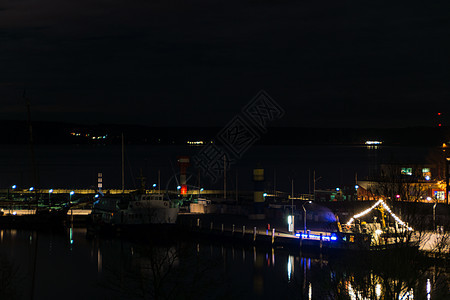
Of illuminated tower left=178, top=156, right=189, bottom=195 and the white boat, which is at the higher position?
illuminated tower left=178, top=156, right=189, bottom=195

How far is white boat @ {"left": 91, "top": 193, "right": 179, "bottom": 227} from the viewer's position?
41.4 m

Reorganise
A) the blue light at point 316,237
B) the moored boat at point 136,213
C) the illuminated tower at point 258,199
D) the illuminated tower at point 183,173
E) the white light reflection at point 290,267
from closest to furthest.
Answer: the white light reflection at point 290,267 → the blue light at point 316,237 → the illuminated tower at point 258,199 → the moored boat at point 136,213 → the illuminated tower at point 183,173

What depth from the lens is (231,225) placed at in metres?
38.3

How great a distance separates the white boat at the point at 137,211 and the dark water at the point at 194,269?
2.14 meters

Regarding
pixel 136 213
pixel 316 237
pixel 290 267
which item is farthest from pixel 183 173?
pixel 290 267

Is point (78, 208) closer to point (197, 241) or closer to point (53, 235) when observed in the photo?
point (53, 235)

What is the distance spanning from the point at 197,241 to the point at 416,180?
18151mm

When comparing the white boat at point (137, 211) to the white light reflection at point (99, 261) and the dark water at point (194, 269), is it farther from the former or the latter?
the white light reflection at point (99, 261)

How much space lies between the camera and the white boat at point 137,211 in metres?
41.4

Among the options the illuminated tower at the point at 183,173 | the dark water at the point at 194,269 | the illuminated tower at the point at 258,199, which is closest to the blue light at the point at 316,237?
the dark water at the point at 194,269

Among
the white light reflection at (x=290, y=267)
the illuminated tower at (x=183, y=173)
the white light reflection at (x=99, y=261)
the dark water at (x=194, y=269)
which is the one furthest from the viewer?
the illuminated tower at (x=183, y=173)

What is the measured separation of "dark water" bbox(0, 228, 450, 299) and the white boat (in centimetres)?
214

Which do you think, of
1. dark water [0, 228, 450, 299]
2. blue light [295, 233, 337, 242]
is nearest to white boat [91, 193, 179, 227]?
dark water [0, 228, 450, 299]

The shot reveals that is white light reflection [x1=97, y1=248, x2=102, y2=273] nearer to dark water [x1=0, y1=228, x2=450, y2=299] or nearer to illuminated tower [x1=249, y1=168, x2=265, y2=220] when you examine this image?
dark water [x1=0, y1=228, x2=450, y2=299]
